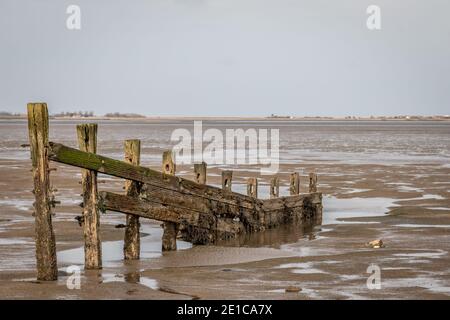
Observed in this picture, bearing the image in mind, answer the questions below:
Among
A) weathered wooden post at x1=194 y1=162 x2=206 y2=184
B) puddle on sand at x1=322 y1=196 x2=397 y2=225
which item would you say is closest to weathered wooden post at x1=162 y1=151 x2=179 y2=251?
weathered wooden post at x1=194 y1=162 x2=206 y2=184

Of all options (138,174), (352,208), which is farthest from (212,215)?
(352,208)

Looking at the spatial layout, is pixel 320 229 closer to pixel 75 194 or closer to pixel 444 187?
pixel 75 194

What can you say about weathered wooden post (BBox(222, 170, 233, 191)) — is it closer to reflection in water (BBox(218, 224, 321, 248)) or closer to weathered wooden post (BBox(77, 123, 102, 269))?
reflection in water (BBox(218, 224, 321, 248))

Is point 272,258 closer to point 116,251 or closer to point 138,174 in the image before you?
point 138,174

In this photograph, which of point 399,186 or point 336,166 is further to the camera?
point 336,166

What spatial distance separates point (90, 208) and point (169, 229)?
2600 millimetres

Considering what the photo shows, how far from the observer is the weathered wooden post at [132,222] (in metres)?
14.4

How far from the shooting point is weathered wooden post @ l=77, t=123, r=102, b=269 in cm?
1322

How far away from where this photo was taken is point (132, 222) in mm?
14586

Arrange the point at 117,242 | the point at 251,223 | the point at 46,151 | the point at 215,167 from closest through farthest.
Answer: the point at 46,151, the point at 117,242, the point at 251,223, the point at 215,167
